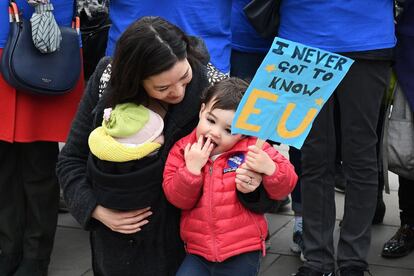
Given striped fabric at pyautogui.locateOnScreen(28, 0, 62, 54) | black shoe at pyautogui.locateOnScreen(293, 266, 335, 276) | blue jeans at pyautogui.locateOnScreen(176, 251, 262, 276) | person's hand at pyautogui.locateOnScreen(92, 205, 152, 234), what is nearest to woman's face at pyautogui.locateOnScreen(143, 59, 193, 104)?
person's hand at pyautogui.locateOnScreen(92, 205, 152, 234)

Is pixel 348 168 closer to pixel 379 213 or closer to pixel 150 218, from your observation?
pixel 379 213

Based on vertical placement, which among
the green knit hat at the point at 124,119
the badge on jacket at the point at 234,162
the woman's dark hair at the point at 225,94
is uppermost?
the woman's dark hair at the point at 225,94

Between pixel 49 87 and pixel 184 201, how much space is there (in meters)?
1.53

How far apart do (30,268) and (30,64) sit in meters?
1.04

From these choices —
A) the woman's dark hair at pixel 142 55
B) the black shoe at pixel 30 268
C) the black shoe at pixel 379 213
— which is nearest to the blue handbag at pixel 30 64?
the black shoe at pixel 30 268

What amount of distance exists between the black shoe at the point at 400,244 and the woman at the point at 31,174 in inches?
68.5

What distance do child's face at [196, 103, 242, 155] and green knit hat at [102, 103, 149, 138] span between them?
0.59 ft

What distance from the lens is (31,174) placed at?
4.28m

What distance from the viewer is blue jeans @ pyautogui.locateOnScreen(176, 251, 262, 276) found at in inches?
108

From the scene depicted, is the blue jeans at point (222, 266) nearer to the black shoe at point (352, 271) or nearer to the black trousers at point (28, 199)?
the black shoe at point (352, 271)

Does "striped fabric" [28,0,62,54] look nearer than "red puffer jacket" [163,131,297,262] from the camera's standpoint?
No

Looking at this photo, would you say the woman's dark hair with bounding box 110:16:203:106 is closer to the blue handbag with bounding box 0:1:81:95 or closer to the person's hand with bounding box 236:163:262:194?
the person's hand with bounding box 236:163:262:194

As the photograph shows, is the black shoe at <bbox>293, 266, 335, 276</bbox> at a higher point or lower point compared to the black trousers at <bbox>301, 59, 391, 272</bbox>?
Answer: lower

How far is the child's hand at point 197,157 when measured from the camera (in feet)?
8.59
